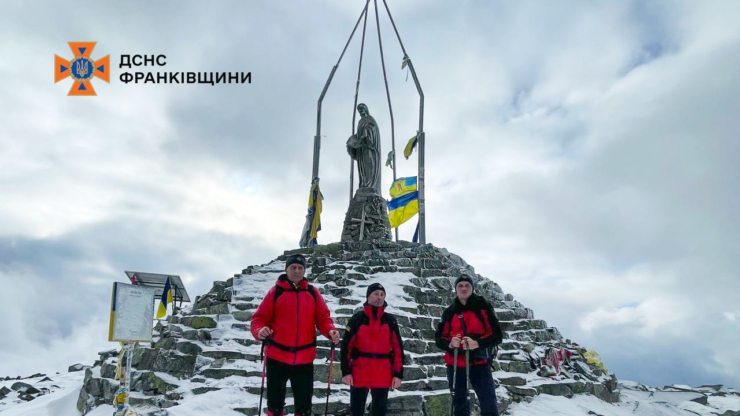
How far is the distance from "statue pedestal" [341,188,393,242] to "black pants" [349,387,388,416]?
1323 centimetres

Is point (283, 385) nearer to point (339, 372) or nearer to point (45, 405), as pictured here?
point (339, 372)

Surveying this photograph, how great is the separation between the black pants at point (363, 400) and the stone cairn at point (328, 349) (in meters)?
2.24

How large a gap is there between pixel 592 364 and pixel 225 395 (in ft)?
31.3

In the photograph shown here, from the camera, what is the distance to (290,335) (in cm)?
529

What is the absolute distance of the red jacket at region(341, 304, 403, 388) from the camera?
5.41 m

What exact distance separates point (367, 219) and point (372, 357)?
45.7 ft

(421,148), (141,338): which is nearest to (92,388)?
(141,338)

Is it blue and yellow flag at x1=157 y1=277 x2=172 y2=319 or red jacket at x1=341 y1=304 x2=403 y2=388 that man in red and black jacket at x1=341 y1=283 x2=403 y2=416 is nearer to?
red jacket at x1=341 y1=304 x2=403 y2=388

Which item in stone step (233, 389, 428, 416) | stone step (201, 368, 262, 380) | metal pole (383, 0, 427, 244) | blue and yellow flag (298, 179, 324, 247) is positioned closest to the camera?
stone step (233, 389, 428, 416)

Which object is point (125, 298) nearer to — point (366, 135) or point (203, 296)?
point (203, 296)

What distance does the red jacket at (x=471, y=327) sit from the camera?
18.0 ft

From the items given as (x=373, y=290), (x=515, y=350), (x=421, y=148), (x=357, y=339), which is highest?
(x=421, y=148)

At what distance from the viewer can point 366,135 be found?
69.6ft

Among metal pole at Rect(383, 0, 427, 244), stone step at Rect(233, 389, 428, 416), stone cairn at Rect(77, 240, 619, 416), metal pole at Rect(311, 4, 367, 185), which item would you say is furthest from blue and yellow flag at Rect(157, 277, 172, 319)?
metal pole at Rect(383, 0, 427, 244)
